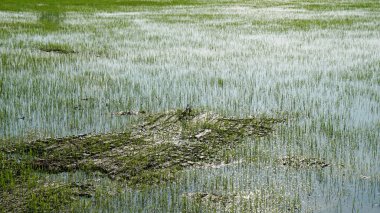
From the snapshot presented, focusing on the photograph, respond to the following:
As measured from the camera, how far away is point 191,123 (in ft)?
27.5

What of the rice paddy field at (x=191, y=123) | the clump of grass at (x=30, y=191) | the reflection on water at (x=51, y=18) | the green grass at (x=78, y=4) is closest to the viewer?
the clump of grass at (x=30, y=191)

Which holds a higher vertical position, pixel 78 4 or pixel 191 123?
pixel 78 4

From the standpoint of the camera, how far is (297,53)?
48.3ft

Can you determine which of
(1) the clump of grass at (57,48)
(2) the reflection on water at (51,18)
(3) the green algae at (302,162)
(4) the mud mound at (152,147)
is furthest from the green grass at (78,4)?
(3) the green algae at (302,162)

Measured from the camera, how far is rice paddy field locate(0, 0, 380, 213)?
19.5 feet

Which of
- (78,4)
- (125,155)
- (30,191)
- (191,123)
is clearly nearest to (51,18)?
(78,4)

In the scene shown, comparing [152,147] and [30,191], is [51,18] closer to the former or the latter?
[152,147]

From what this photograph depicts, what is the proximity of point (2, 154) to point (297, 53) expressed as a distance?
9.38 m

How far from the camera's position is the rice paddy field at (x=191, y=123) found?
593 centimetres

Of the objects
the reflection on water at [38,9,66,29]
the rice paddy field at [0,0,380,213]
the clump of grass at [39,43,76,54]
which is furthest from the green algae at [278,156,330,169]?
the reflection on water at [38,9,66,29]

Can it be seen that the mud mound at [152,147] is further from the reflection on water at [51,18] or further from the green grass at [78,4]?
the green grass at [78,4]

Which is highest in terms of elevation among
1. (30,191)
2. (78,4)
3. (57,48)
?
(78,4)

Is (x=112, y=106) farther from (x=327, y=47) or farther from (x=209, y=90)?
(x=327, y=47)

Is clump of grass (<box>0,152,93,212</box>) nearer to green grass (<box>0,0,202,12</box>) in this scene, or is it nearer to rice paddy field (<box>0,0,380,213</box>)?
rice paddy field (<box>0,0,380,213</box>)
